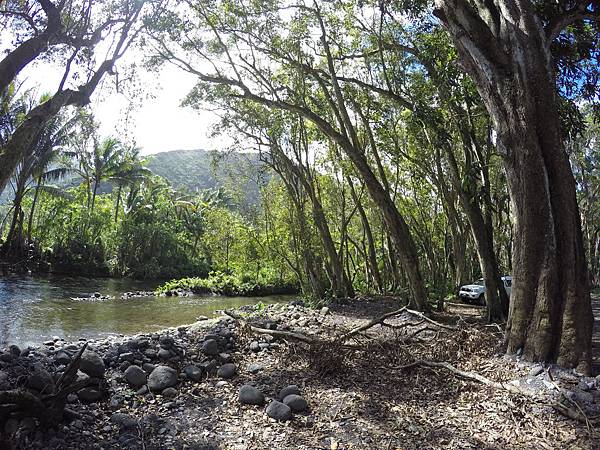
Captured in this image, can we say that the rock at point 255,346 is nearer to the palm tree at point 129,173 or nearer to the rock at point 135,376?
the rock at point 135,376

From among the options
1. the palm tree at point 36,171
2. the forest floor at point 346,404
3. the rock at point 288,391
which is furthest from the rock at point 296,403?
the palm tree at point 36,171

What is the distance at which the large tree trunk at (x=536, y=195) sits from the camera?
5.15 metres

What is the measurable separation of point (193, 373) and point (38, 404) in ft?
7.35

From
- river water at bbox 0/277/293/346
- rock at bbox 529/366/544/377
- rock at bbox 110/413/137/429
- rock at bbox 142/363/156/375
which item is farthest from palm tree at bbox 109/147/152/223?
rock at bbox 529/366/544/377

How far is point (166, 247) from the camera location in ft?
126

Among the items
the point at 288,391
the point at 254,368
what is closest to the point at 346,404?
the point at 288,391

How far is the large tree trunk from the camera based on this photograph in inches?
203

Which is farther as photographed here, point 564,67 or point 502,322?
point 502,322

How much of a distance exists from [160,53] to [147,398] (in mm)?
8297

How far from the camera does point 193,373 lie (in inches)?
238

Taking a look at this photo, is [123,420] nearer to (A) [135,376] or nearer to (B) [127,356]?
(A) [135,376]

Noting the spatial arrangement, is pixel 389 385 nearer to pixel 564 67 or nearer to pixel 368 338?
pixel 368 338

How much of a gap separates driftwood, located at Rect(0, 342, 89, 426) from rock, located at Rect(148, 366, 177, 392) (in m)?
1.14

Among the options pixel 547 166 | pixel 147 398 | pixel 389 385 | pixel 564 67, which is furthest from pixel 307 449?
pixel 564 67
